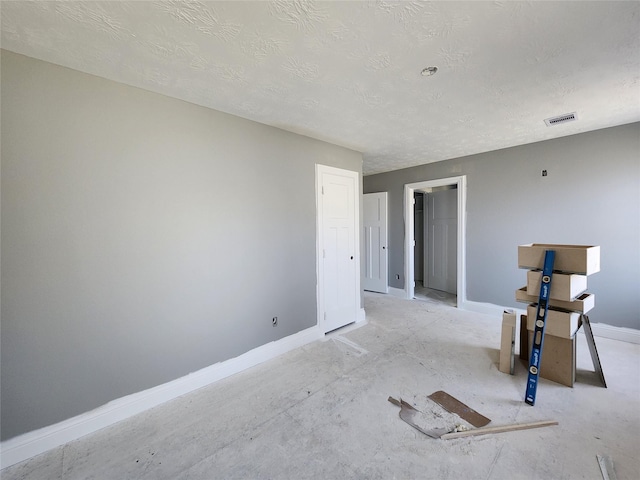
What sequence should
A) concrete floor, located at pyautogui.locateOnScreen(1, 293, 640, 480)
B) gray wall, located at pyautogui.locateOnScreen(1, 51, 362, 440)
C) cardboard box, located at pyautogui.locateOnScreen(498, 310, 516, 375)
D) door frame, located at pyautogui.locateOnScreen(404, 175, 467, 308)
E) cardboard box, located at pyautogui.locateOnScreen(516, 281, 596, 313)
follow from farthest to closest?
door frame, located at pyautogui.locateOnScreen(404, 175, 467, 308) → cardboard box, located at pyautogui.locateOnScreen(498, 310, 516, 375) → cardboard box, located at pyautogui.locateOnScreen(516, 281, 596, 313) → gray wall, located at pyautogui.locateOnScreen(1, 51, 362, 440) → concrete floor, located at pyautogui.locateOnScreen(1, 293, 640, 480)

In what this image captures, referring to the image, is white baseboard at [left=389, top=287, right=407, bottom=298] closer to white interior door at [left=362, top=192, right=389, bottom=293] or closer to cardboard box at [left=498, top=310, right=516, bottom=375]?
white interior door at [left=362, top=192, right=389, bottom=293]

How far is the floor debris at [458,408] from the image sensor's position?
1.79 metres

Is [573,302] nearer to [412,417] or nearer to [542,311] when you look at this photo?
[542,311]

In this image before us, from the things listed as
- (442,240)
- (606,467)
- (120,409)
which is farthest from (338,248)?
(442,240)

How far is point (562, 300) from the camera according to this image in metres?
2.09

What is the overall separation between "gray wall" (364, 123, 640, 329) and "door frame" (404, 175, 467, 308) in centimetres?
7

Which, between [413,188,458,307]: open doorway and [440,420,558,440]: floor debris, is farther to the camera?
[413,188,458,307]: open doorway

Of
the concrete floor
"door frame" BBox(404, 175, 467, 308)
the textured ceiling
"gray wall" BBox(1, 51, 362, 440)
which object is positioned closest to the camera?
the textured ceiling

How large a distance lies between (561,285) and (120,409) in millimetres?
3404

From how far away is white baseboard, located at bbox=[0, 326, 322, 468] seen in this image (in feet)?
5.10

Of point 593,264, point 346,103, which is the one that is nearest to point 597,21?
point 346,103

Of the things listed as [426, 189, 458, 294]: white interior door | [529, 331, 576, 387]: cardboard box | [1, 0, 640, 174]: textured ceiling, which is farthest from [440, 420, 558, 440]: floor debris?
[426, 189, 458, 294]: white interior door

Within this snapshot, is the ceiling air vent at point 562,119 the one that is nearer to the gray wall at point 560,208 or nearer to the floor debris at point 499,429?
the gray wall at point 560,208

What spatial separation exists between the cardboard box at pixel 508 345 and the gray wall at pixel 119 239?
217 centimetres
